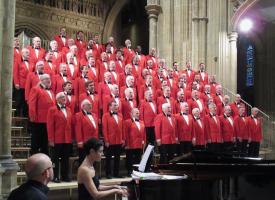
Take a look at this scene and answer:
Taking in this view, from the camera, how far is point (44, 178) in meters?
2.66

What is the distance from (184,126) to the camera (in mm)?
8391

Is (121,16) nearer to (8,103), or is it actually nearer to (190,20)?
(190,20)

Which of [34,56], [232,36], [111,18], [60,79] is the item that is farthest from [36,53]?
[111,18]

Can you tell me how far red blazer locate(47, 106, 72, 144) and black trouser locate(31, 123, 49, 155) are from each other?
179 mm

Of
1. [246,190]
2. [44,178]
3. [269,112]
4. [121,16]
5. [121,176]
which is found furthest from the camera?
[121,16]

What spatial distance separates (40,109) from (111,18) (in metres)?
9.79

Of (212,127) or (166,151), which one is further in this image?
(212,127)

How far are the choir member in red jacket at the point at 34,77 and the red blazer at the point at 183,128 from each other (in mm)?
2501

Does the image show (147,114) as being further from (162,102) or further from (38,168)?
(38,168)

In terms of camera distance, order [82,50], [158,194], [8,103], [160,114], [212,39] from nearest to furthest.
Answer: [158,194]
[8,103]
[160,114]
[82,50]
[212,39]

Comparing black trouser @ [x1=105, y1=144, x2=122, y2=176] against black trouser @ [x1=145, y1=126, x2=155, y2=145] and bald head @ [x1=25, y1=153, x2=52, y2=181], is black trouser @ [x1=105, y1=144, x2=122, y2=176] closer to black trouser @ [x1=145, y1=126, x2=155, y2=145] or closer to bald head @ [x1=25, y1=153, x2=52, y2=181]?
black trouser @ [x1=145, y1=126, x2=155, y2=145]

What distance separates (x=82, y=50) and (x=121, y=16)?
779 centimetres

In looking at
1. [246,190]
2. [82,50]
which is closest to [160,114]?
[82,50]

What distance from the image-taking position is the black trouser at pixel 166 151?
809cm
